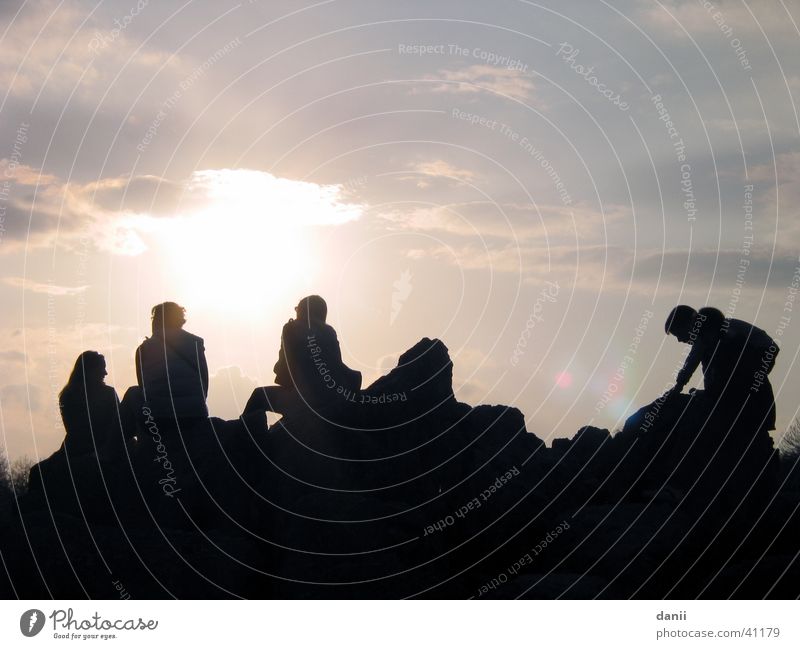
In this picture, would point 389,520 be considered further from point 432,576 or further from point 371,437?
point 371,437

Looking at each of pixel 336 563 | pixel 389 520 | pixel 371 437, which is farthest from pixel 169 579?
pixel 371 437

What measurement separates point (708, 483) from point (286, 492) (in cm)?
777

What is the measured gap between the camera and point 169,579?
50.8 feet

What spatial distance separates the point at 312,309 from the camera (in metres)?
19.8

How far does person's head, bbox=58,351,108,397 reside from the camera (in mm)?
19828

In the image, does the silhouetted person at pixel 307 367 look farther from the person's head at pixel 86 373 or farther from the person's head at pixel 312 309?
the person's head at pixel 86 373
